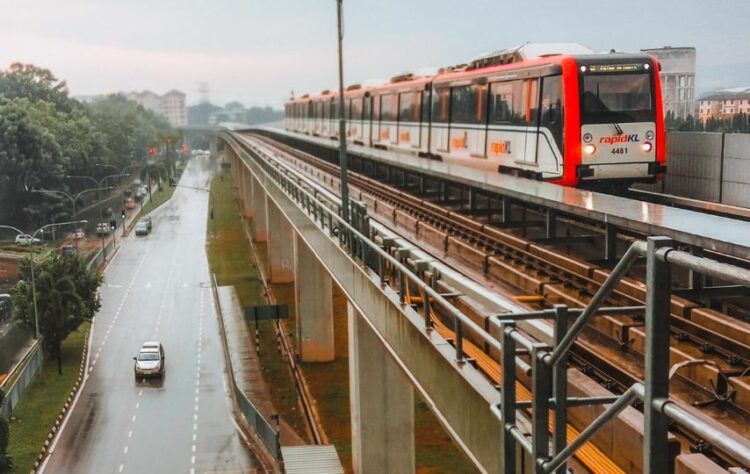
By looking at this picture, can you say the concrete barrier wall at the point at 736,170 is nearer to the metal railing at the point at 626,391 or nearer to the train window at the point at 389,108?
the metal railing at the point at 626,391

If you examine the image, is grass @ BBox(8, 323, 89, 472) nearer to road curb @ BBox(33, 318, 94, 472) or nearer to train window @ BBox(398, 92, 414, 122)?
road curb @ BBox(33, 318, 94, 472)

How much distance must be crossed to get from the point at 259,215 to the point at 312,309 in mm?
33786

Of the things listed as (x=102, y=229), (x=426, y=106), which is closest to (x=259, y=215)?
(x=102, y=229)

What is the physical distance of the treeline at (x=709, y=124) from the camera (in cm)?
1683

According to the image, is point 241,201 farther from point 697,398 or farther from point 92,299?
point 697,398

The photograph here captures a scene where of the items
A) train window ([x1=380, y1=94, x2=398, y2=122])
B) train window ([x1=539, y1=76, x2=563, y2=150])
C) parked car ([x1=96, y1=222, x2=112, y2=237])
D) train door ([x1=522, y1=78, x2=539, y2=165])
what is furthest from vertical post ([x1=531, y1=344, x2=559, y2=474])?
parked car ([x1=96, y1=222, x2=112, y2=237])

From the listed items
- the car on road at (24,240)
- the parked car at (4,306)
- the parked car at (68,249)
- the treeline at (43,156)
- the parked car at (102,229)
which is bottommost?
the parked car at (4,306)

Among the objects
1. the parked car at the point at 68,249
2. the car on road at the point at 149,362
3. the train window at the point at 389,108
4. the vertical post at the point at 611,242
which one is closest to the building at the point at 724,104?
the vertical post at the point at 611,242

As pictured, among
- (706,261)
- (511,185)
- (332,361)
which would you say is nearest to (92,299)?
(332,361)

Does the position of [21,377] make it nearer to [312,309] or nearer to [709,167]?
[312,309]

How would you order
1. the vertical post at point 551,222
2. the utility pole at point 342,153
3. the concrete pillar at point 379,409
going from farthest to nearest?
the concrete pillar at point 379,409 < the utility pole at point 342,153 < the vertical post at point 551,222

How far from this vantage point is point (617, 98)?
734 inches

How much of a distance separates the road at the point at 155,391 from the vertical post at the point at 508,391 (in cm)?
2157

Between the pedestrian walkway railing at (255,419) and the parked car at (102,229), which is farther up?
the parked car at (102,229)
